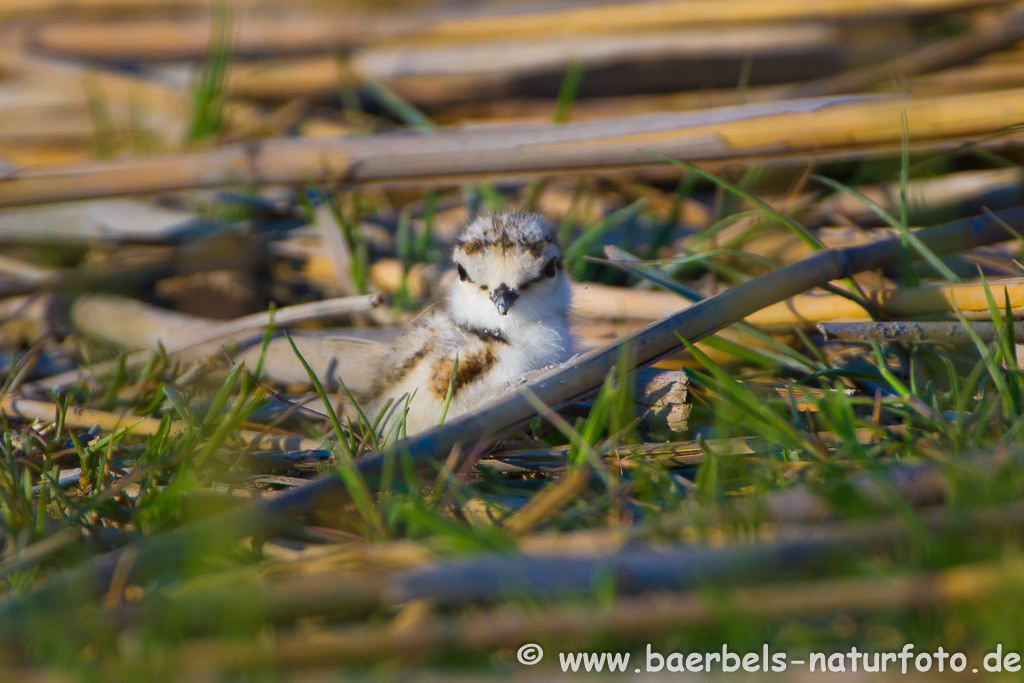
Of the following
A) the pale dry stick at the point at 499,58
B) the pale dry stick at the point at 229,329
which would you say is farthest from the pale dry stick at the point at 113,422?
the pale dry stick at the point at 499,58

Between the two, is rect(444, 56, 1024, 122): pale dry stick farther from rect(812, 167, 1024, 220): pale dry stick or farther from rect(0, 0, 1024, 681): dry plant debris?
rect(812, 167, 1024, 220): pale dry stick

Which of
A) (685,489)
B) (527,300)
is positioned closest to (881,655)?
(685,489)

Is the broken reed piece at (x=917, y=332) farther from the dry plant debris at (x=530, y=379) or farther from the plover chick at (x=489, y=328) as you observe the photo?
the plover chick at (x=489, y=328)

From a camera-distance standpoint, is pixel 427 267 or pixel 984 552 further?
pixel 427 267

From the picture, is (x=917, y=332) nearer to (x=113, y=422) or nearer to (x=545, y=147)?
(x=545, y=147)

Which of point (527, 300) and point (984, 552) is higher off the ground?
point (527, 300)

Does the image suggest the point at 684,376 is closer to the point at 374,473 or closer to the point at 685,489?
the point at 685,489
